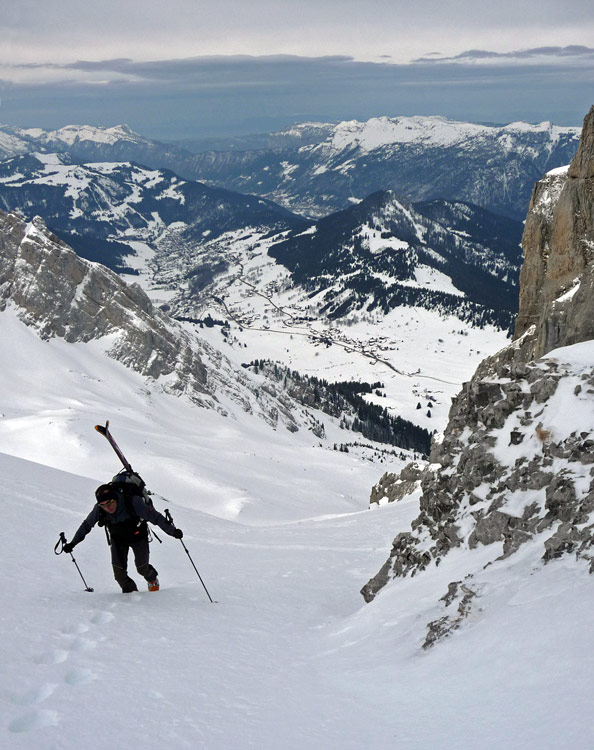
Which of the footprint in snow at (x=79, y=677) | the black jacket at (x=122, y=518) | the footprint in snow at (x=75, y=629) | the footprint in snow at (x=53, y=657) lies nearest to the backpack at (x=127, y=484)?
the black jacket at (x=122, y=518)

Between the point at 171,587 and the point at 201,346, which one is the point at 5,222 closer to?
the point at 201,346

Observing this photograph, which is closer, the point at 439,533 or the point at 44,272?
the point at 439,533

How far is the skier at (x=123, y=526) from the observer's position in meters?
13.4

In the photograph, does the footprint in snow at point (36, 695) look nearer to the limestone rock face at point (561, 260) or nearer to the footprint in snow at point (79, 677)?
the footprint in snow at point (79, 677)

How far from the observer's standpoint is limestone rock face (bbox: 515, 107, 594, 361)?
29.5m

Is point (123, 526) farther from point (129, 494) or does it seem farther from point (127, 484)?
point (127, 484)

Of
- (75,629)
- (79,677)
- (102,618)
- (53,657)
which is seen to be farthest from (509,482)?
(53,657)

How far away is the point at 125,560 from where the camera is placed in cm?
1381

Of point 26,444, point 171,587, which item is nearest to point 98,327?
point 26,444

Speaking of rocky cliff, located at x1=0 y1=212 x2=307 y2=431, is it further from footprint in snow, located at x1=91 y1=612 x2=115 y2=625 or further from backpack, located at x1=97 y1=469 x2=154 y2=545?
footprint in snow, located at x1=91 y1=612 x2=115 y2=625

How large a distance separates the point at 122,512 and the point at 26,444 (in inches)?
2074

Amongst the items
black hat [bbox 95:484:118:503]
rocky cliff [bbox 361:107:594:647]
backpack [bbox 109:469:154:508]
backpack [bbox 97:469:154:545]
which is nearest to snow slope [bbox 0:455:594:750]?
rocky cliff [bbox 361:107:594:647]

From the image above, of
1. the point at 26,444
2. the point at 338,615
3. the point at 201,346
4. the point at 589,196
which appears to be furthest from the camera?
the point at 201,346

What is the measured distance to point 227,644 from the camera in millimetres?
11344
